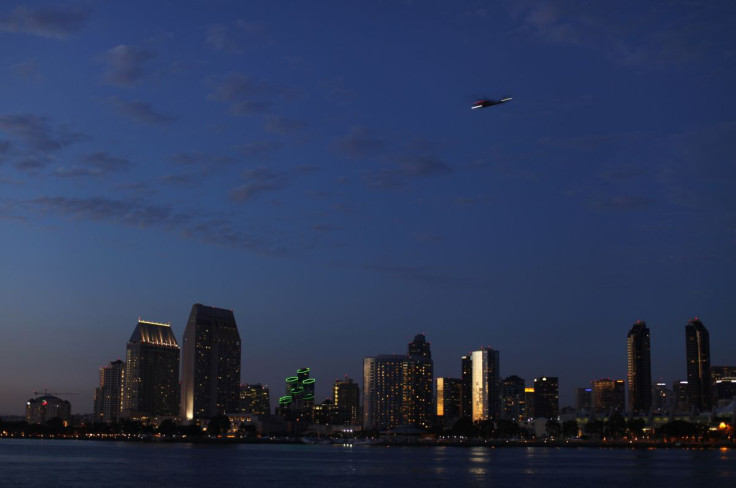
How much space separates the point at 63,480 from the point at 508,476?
2023 inches

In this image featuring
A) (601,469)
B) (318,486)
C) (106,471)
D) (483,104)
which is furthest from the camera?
(601,469)

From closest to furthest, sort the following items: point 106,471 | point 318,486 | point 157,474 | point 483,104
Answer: point 483,104 → point 318,486 → point 157,474 → point 106,471

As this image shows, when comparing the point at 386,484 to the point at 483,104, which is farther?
the point at 386,484

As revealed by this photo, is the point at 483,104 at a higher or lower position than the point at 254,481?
higher

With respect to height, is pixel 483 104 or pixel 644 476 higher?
pixel 483 104

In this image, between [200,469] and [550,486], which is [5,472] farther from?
[550,486]

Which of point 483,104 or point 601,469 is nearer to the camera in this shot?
point 483,104

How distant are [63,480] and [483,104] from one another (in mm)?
58463

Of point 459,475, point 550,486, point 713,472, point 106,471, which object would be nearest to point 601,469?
point 713,472

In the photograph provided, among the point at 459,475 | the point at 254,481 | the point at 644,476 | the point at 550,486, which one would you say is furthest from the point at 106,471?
the point at 644,476

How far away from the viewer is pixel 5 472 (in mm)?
110062

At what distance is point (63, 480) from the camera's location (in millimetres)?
95625

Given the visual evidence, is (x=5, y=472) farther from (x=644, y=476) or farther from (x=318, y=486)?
(x=644, y=476)

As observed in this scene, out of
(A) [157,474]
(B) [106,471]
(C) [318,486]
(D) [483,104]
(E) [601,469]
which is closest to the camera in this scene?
(D) [483,104]
